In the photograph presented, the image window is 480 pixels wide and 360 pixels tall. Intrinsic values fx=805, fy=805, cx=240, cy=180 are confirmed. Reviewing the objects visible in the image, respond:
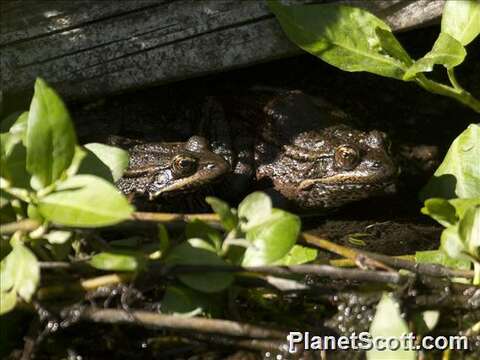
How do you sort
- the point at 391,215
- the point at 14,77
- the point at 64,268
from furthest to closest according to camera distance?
1. the point at 391,215
2. the point at 14,77
3. the point at 64,268

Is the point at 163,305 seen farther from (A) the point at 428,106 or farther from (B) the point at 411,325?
(A) the point at 428,106

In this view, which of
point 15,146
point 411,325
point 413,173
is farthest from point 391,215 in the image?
point 15,146

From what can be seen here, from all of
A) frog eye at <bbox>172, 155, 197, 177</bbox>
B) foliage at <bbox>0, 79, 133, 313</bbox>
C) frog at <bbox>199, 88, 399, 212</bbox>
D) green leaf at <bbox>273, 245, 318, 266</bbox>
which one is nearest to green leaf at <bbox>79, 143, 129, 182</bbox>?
foliage at <bbox>0, 79, 133, 313</bbox>

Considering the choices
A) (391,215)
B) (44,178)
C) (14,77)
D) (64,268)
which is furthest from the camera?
(391,215)

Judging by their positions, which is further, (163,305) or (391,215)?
(391,215)

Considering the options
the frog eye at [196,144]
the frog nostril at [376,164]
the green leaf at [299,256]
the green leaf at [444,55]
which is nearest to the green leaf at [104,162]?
the green leaf at [299,256]

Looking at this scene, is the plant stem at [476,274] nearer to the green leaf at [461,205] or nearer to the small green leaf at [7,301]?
the green leaf at [461,205]

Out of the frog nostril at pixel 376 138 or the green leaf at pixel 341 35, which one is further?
the frog nostril at pixel 376 138

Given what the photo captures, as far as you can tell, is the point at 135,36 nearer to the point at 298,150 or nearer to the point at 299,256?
the point at 298,150
